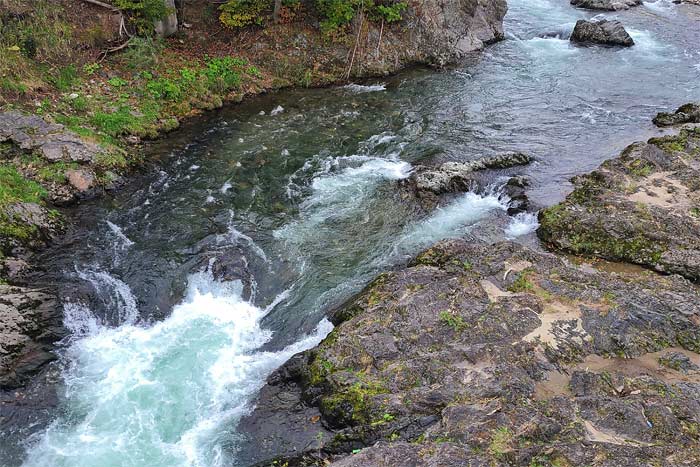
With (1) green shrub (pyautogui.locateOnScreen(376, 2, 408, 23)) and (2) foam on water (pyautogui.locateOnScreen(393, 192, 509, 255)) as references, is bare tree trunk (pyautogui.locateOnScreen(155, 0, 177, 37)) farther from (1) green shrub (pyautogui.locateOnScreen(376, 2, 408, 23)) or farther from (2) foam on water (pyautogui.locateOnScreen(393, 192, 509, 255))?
(2) foam on water (pyautogui.locateOnScreen(393, 192, 509, 255))

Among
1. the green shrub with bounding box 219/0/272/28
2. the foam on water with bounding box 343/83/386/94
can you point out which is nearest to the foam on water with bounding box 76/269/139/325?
the foam on water with bounding box 343/83/386/94

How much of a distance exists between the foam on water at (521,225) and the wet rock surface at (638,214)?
0.33m

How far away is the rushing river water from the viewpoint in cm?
1034

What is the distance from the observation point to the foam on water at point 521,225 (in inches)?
595

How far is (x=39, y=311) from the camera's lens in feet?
39.3

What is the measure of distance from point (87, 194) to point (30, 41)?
7.59m

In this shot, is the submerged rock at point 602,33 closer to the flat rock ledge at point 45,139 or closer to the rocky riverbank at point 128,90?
the rocky riverbank at point 128,90

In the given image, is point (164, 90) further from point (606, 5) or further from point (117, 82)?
point (606, 5)

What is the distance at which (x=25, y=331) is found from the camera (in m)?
11.4

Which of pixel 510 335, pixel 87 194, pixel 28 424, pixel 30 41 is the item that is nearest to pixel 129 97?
pixel 30 41

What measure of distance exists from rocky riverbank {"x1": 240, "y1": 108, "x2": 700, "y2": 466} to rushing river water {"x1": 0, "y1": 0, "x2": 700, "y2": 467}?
4.61 ft

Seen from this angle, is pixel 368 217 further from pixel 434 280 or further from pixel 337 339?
pixel 337 339

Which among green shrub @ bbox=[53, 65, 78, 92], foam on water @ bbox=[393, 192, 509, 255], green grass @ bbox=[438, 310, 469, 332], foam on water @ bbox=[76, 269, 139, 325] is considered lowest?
foam on water @ bbox=[76, 269, 139, 325]

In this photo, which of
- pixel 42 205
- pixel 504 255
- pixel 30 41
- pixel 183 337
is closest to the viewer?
pixel 183 337
